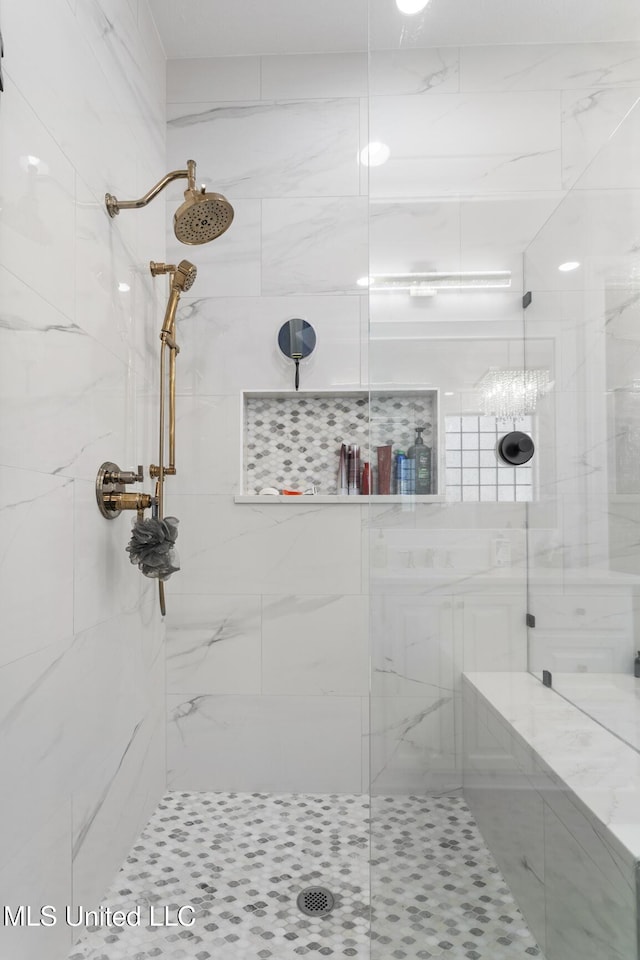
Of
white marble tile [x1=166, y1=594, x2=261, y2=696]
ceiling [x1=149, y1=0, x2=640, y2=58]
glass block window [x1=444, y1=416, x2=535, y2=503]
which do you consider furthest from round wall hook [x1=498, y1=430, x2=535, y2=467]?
white marble tile [x1=166, y1=594, x2=261, y2=696]

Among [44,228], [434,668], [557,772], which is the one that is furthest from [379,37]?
[557,772]

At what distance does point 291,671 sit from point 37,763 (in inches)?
41.2

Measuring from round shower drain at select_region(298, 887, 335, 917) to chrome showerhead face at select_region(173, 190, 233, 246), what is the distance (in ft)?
5.47

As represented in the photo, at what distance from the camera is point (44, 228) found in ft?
4.18

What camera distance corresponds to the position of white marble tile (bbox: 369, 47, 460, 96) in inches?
40.8

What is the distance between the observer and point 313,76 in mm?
2229

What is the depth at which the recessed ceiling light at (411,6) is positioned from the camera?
3.46ft

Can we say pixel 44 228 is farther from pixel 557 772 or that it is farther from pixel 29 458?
pixel 557 772

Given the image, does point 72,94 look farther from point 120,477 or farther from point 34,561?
point 34,561

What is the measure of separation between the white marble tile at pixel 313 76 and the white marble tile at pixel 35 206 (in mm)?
1135

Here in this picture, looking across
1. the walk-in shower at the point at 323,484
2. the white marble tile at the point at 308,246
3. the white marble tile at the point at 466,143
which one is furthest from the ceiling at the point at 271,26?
the white marble tile at the point at 308,246

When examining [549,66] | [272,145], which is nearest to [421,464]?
[549,66]

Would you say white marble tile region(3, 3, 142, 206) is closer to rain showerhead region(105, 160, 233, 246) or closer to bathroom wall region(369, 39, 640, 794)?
rain showerhead region(105, 160, 233, 246)

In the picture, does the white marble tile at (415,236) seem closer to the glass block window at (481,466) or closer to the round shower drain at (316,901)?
the glass block window at (481,466)
